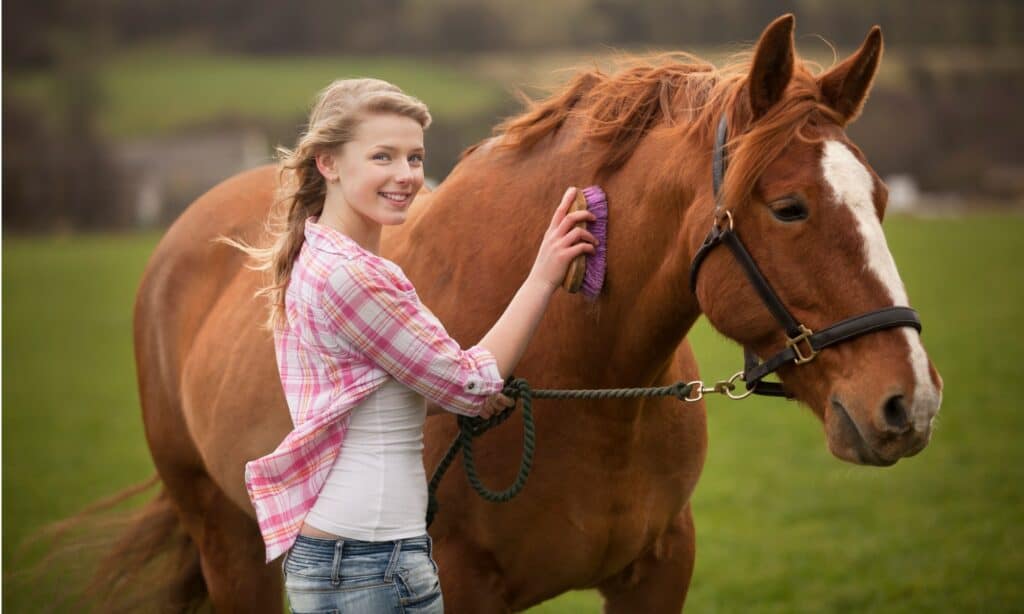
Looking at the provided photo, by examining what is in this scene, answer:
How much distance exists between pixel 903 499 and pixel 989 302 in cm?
978

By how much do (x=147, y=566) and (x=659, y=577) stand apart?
8.13ft

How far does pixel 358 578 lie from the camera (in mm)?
2061

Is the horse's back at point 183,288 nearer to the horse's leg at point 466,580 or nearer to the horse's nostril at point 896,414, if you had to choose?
the horse's leg at point 466,580

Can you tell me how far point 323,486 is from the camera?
214 cm

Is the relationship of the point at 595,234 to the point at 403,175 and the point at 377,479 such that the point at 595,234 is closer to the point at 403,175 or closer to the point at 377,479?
the point at 403,175

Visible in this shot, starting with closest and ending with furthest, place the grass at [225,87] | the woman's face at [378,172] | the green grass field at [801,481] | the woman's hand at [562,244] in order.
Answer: the woman's face at [378,172], the woman's hand at [562,244], the green grass field at [801,481], the grass at [225,87]

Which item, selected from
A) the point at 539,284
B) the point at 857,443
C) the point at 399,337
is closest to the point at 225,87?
the point at 539,284

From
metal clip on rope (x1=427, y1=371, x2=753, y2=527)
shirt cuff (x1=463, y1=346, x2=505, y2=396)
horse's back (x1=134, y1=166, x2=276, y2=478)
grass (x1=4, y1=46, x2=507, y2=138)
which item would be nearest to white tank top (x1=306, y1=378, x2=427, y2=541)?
shirt cuff (x1=463, y1=346, x2=505, y2=396)

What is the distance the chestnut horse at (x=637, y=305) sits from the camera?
81.4 inches

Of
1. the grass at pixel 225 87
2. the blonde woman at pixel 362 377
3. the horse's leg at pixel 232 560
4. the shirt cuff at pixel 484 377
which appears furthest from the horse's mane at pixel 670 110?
the grass at pixel 225 87

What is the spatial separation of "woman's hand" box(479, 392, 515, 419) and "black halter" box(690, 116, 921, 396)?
0.52m

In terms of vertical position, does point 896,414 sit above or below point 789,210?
below

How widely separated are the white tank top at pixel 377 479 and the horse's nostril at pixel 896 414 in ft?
3.26

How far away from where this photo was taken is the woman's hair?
2195 mm
